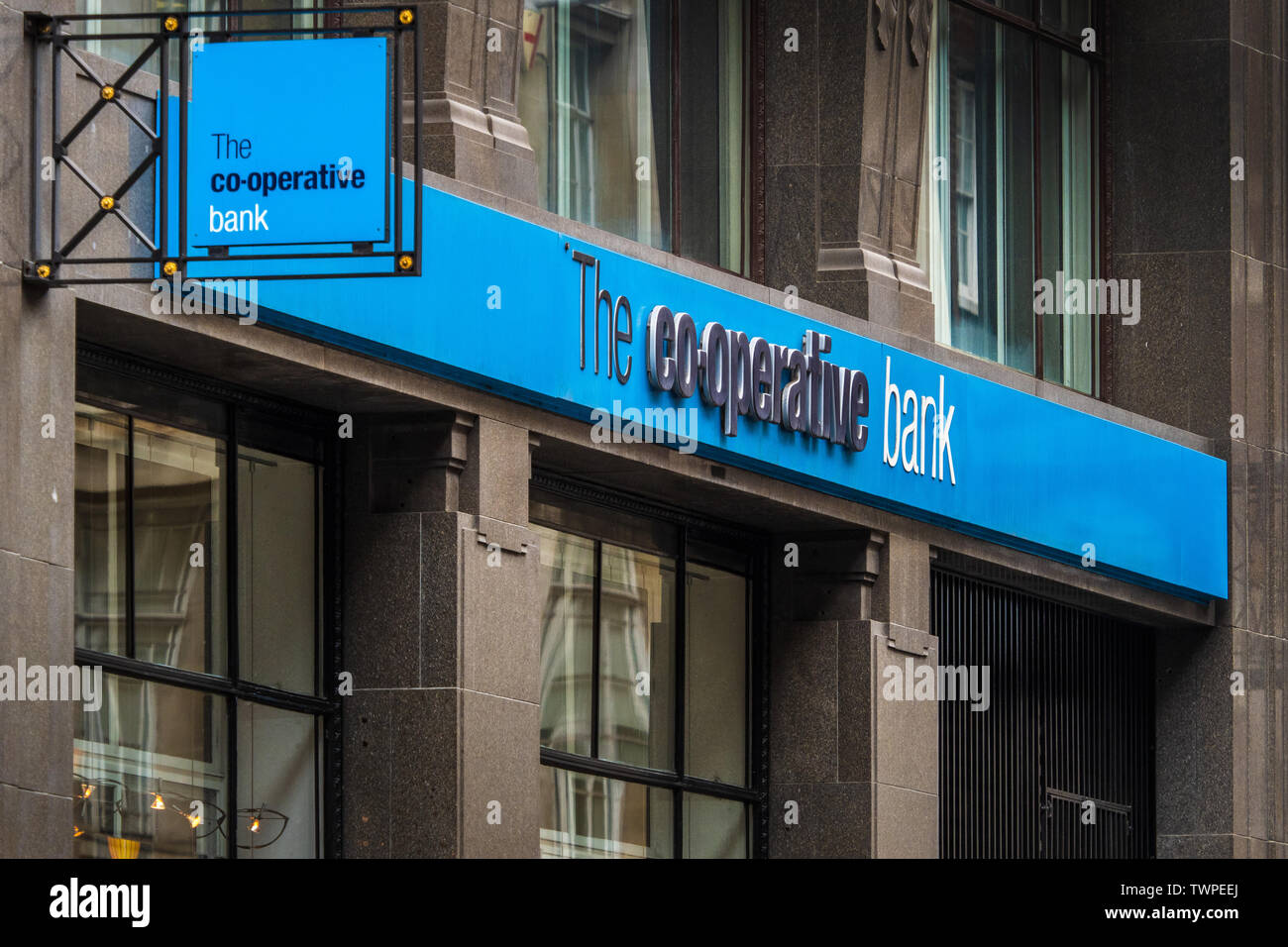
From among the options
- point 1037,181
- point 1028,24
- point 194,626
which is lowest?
point 194,626

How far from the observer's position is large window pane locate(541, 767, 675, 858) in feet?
68.4

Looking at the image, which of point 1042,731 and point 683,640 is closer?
point 683,640

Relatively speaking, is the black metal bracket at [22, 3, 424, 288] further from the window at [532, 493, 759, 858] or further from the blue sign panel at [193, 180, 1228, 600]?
the window at [532, 493, 759, 858]

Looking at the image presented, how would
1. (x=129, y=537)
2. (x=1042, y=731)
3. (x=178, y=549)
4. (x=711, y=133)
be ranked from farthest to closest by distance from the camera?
(x=1042, y=731)
(x=711, y=133)
(x=178, y=549)
(x=129, y=537)

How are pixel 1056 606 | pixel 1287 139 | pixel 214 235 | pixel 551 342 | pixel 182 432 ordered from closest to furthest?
pixel 214 235 < pixel 182 432 < pixel 551 342 < pixel 1056 606 < pixel 1287 139

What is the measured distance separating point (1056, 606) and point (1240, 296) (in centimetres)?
381

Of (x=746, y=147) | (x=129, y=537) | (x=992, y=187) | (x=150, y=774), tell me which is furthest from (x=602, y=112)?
(x=150, y=774)

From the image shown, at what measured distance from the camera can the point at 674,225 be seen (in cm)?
2280

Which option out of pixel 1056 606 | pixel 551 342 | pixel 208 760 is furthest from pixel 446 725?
pixel 1056 606

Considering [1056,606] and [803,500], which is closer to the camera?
[803,500]

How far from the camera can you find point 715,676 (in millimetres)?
22828

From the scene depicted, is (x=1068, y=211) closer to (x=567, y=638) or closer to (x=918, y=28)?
(x=918, y=28)

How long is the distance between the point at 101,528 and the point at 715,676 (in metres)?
6.73
